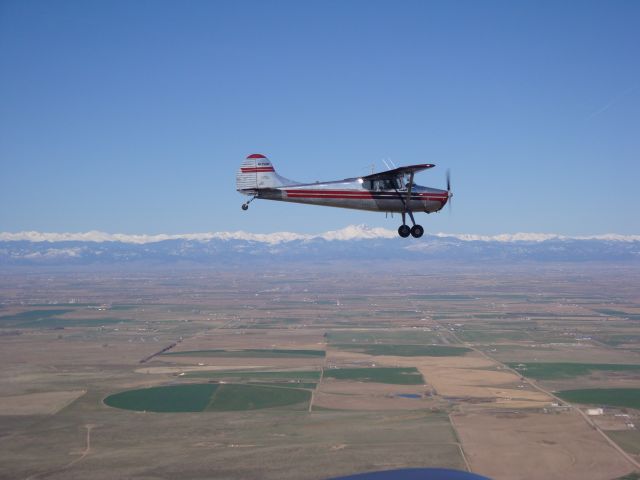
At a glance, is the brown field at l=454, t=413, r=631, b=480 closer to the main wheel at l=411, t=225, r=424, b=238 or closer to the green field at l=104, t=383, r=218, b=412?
the main wheel at l=411, t=225, r=424, b=238

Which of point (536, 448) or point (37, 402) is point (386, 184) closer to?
point (536, 448)

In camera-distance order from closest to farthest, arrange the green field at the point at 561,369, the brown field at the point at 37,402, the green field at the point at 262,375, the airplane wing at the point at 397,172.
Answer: the airplane wing at the point at 397,172 < the brown field at the point at 37,402 < the green field at the point at 262,375 < the green field at the point at 561,369

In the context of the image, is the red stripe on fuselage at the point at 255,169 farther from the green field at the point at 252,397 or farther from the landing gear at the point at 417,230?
the green field at the point at 252,397

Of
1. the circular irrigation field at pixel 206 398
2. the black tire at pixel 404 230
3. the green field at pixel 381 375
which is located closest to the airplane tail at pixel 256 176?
the black tire at pixel 404 230

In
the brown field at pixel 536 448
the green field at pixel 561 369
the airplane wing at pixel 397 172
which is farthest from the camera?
the green field at pixel 561 369

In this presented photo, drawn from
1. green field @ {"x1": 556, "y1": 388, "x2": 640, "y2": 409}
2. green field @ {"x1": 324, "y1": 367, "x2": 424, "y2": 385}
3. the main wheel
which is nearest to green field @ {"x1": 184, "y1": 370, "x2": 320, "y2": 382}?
green field @ {"x1": 324, "y1": 367, "x2": 424, "y2": 385}

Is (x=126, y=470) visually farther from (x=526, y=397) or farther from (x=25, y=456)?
(x=526, y=397)

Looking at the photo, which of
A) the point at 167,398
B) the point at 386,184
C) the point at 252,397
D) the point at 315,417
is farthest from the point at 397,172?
the point at 167,398
